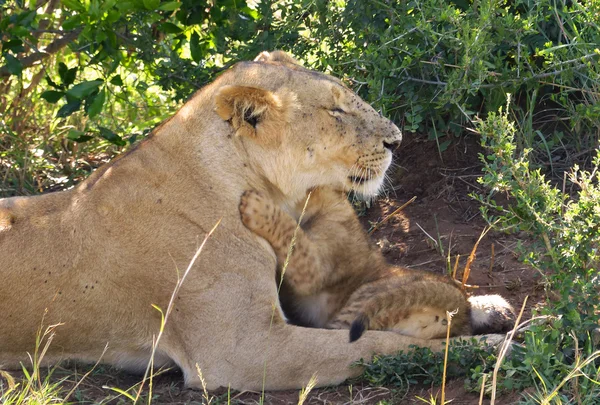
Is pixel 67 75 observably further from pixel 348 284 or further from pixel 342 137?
pixel 348 284

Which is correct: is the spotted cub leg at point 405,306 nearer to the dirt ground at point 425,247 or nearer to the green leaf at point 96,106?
the dirt ground at point 425,247

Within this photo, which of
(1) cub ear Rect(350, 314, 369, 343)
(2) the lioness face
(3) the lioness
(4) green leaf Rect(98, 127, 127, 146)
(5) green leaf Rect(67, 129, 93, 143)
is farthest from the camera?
(5) green leaf Rect(67, 129, 93, 143)

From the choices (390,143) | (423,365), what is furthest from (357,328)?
(390,143)

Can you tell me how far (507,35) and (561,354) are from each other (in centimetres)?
204

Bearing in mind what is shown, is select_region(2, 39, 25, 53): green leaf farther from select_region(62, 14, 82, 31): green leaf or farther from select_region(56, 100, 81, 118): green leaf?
select_region(62, 14, 82, 31): green leaf

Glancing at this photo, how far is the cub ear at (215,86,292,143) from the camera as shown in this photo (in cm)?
368

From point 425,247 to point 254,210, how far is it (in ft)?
4.65

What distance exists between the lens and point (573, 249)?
313cm

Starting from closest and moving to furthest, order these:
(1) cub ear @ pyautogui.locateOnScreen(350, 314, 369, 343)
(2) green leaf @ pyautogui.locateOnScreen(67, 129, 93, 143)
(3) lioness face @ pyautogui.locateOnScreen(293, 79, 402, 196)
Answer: (1) cub ear @ pyautogui.locateOnScreen(350, 314, 369, 343)
(3) lioness face @ pyautogui.locateOnScreen(293, 79, 402, 196)
(2) green leaf @ pyautogui.locateOnScreen(67, 129, 93, 143)

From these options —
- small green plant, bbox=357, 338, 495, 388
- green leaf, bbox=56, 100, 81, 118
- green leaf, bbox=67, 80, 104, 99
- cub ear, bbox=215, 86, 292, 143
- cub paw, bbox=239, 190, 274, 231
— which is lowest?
small green plant, bbox=357, 338, 495, 388

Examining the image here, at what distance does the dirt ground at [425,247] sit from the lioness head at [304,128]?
0.87 meters

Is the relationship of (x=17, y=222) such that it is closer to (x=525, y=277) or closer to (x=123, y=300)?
(x=123, y=300)

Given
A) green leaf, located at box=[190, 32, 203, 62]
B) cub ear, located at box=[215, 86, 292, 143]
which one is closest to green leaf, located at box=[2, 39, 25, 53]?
green leaf, located at box=[190, 32, 203, 62]

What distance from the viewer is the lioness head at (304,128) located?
12.3 feet
